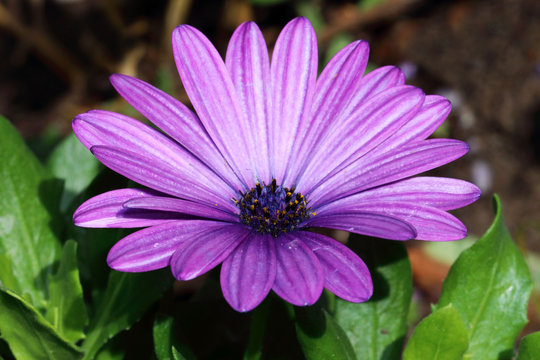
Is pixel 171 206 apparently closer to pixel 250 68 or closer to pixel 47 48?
pixel 250 68

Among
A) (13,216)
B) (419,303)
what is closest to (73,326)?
(13,216)

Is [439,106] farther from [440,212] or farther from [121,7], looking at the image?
[121,7]

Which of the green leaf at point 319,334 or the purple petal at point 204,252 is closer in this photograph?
the purple petal at point 204,252

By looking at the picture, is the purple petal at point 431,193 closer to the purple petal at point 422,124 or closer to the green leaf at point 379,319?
the purple petal at point 422,124

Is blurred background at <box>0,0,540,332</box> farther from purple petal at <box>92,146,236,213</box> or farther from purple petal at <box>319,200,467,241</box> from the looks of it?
purple petal at <box>92,146,236,213</box>

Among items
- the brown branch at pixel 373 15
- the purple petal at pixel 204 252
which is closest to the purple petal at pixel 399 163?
the purple petal at pixel 204 252
